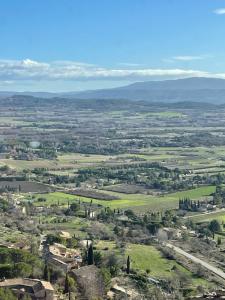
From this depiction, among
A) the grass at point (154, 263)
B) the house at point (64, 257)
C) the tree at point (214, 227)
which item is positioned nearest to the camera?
the house at point (64, 257)

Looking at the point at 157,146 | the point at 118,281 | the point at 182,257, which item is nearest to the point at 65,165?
the point at 157,146

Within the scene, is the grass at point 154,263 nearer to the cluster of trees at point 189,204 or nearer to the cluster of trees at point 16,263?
the cluster of trees at point 16,263

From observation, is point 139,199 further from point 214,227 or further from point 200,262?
point 200,262

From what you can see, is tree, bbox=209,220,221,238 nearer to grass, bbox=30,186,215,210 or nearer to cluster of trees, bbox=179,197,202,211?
cluster of trees, bbox=179,197,202,211

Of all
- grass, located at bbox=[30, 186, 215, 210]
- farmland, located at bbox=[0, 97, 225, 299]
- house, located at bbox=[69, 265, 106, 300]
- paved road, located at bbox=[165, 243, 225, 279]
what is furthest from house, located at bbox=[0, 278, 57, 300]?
grass, located at bbox=[30, 186, 215, 210]

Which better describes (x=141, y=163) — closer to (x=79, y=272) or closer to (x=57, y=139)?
(x=57, y=139)

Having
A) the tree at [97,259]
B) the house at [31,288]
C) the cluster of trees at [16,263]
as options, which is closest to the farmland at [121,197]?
the tree at [97,259]

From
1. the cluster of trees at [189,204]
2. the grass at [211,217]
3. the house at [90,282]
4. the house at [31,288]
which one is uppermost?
the house at [31,288]
